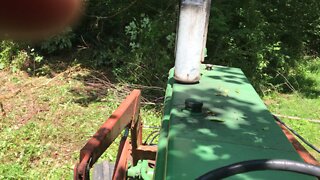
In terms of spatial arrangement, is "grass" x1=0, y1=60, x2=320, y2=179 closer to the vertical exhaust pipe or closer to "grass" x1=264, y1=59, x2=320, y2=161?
"grass" x1=264, y1=59, x2=320, y2=161

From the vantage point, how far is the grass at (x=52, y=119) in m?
4.12

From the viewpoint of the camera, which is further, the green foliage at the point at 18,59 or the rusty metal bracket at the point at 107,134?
the green foliage at the point at 18,59

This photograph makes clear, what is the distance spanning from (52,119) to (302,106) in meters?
4.02

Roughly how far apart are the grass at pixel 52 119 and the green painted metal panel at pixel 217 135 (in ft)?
6.99

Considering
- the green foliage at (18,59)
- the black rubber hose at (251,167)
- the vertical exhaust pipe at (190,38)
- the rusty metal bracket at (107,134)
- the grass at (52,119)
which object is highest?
the vertical exhaust pipe at (190,38)

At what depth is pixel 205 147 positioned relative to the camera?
1.65m

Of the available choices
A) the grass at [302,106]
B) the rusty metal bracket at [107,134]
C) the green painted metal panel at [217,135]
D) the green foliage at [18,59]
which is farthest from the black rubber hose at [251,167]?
the green foliage at [18,59]

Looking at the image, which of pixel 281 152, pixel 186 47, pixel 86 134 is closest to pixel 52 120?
pixel 86 134

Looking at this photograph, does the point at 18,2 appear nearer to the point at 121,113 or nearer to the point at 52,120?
the point at 121,113

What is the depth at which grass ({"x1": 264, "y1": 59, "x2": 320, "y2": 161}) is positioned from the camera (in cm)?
544

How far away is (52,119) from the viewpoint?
5258 mm

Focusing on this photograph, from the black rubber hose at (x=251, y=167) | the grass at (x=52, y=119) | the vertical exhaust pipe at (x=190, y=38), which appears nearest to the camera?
the black rubber hose at (x=251, y=167)

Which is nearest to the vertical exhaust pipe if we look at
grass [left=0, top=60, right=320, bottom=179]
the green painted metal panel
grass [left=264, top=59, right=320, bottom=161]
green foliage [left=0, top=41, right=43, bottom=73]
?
the green painted metal panel

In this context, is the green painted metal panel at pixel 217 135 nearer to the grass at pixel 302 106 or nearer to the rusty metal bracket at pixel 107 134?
the rusty metal bracket at pixel 107 134
